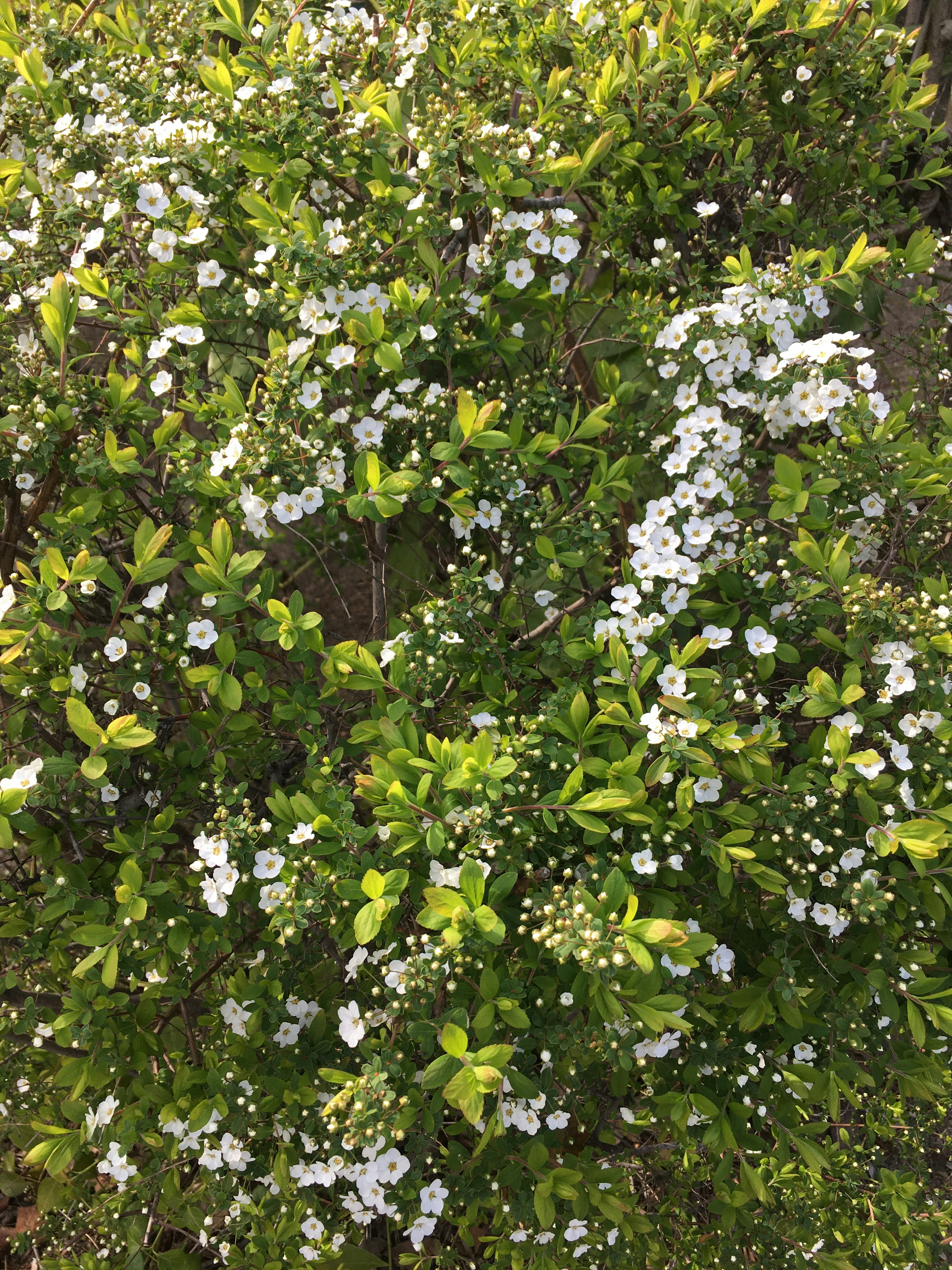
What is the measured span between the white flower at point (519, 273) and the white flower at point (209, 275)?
0.73m

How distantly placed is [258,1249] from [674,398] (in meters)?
2.33

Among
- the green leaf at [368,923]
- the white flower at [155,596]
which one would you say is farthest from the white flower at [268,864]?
the white flower at [155,596]

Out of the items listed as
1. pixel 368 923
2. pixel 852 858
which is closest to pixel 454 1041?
pixel 368 923

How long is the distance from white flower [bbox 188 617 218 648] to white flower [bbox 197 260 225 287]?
877 millimetres

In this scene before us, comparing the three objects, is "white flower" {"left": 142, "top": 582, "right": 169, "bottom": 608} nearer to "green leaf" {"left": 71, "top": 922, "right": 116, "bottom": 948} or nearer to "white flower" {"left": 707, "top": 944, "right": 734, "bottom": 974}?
"green leaf" {"left": 71, "top": 922, "right": 116, "bottom": 948}

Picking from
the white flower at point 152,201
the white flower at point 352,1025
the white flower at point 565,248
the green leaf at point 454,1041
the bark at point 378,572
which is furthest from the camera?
→ the bark at point 378,572

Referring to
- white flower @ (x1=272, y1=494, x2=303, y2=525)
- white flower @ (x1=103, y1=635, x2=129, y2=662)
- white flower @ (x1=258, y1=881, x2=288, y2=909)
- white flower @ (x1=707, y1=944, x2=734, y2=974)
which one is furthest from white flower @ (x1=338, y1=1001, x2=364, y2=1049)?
white flower @ (x1=272, y1=494, x2=303, y2=525)

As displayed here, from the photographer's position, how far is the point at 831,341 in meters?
2.13

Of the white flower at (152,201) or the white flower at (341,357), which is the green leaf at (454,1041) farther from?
the white flower at (152,201)

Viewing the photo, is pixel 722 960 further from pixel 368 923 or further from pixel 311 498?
pixel 311 498

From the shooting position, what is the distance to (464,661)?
7.19 feet

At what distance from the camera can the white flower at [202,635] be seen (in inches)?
81.5

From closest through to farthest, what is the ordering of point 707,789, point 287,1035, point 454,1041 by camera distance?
point 454,1041 → point 707,789 → point 287,1035

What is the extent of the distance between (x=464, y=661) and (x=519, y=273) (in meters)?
0.98
